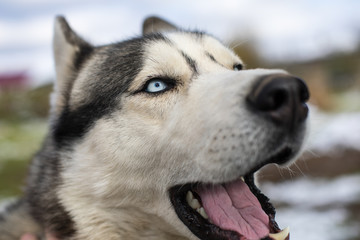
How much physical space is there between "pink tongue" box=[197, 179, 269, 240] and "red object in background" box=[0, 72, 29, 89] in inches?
1418

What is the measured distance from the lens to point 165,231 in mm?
2854

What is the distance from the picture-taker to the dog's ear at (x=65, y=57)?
3.59 m

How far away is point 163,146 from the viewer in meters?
2.67

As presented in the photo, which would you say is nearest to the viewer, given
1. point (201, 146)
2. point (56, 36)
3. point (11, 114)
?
point (201, 146)

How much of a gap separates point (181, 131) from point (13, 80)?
3707 cm

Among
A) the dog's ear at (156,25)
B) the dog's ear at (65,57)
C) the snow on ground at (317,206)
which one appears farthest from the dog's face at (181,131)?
the snow on ground at (317,206)

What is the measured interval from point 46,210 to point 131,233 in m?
0.68

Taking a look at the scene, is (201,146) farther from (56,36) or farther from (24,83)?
(24,83)

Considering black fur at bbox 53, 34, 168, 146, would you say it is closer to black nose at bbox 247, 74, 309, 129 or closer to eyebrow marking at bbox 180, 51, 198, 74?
eyebrow marking at bbox 180, 51, 198, 74

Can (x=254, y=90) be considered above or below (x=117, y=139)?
above

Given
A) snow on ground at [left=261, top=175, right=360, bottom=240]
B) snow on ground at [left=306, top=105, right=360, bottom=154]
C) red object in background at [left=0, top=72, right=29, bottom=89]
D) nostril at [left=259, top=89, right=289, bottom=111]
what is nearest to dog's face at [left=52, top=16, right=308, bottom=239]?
nostril at [left=259, top=89, right=289, bottom=111]

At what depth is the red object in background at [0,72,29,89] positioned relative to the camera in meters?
36.0

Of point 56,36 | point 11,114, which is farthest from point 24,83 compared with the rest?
point 56,36

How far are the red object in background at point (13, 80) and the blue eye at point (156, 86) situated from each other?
35606mm
